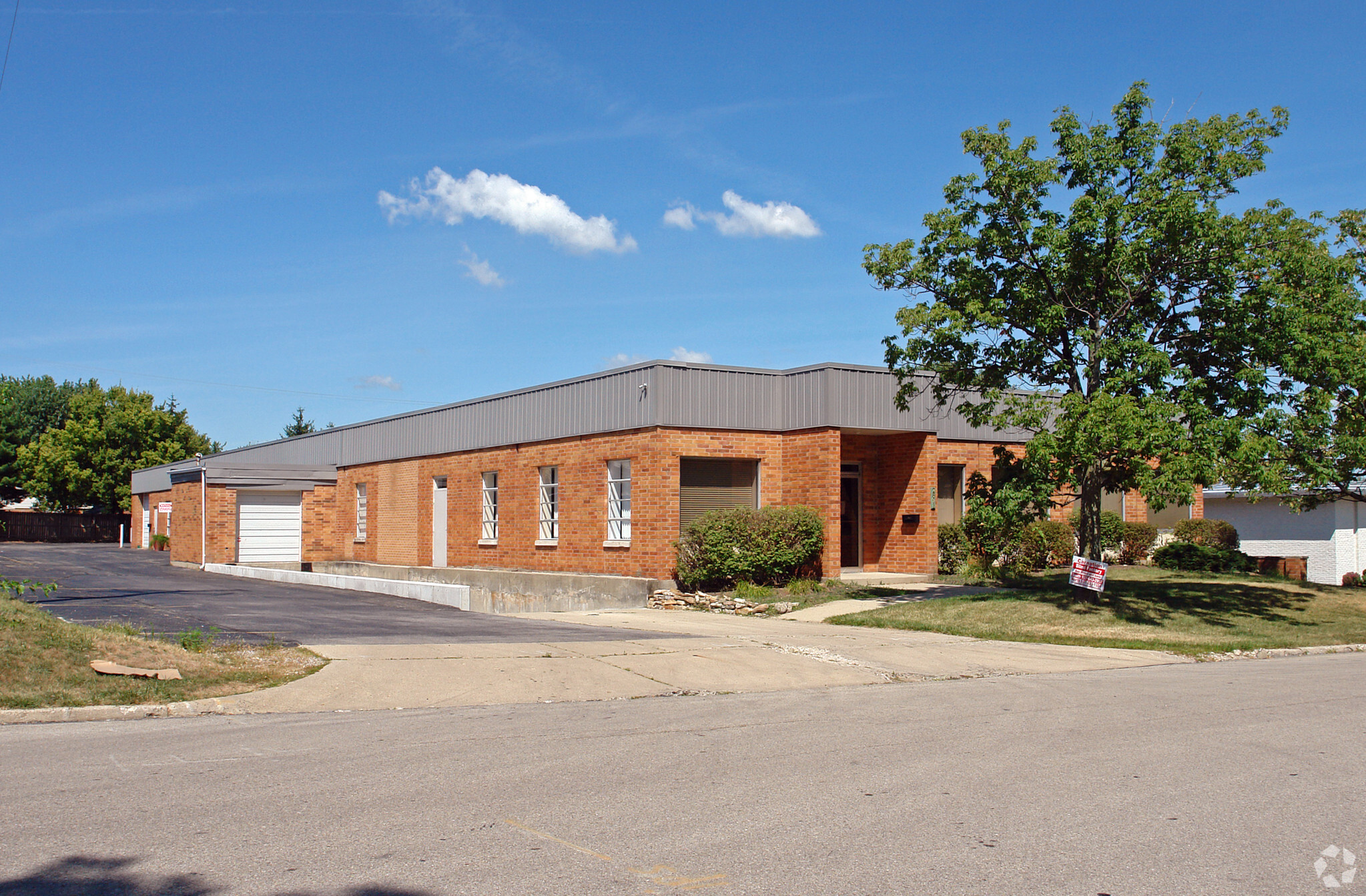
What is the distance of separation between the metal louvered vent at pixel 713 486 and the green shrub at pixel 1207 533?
39.2 ft

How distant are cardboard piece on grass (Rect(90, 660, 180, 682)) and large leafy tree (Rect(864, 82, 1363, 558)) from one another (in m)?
12.0

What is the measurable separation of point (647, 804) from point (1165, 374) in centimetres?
1327

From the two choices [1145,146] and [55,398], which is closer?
[1145,146]

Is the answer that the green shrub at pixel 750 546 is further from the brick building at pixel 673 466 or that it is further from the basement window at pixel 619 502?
the basement window at pixel 619 502

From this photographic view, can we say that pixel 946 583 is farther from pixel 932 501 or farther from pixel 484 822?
pixel 484 822

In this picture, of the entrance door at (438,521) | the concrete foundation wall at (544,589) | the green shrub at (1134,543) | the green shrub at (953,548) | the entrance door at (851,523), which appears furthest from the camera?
the entrance door at (438,521)

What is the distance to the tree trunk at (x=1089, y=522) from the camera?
58.0 ft

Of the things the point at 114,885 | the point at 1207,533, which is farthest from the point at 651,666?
the point at 1207,533

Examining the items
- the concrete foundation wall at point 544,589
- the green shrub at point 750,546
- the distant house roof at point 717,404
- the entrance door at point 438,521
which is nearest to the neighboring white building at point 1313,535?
the distant house roof at point 717,404

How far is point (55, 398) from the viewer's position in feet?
235

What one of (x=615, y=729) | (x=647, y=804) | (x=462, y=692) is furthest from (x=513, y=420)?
(x=647, y=804)

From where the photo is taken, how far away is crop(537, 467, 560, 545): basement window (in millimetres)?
25562

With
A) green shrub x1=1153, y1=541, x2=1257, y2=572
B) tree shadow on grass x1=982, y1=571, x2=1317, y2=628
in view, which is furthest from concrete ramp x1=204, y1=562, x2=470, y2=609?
green shrub x1=1153, y1=541, x2=1257, y2=572

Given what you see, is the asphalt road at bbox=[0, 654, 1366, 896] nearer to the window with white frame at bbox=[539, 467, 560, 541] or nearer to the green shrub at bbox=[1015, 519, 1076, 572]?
the window with white frame at bbox=[539, 467, 560, 541]
